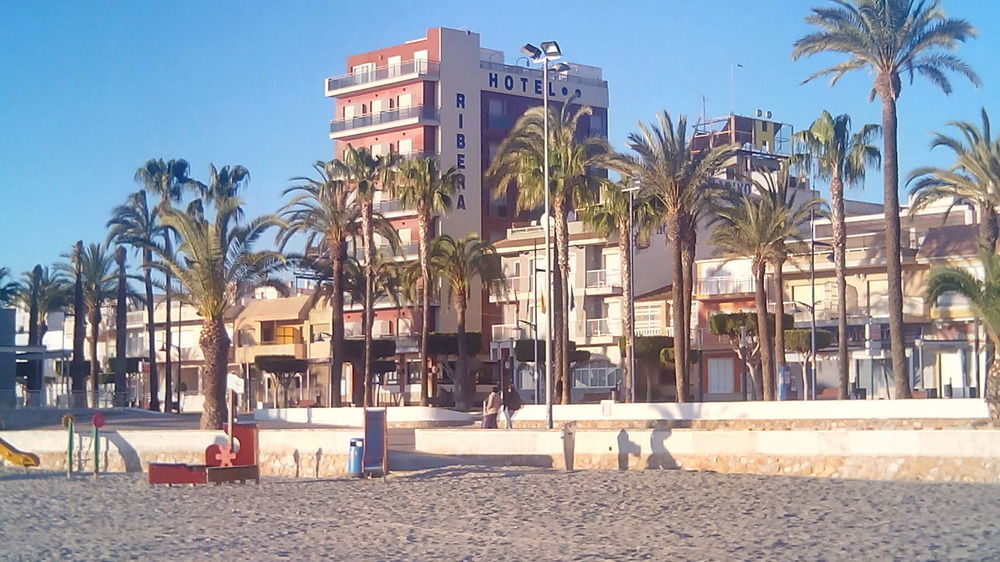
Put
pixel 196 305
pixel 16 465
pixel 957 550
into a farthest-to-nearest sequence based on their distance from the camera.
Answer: pixel 196 305, pixel 16 465, pixel 957 550

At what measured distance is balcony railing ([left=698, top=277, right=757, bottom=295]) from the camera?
→ 2387 inches

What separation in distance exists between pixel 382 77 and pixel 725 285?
27471 mm

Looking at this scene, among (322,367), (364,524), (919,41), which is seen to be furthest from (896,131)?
(322,367)

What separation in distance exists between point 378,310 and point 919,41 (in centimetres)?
4292

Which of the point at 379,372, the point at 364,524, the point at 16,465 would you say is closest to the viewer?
the point at 364,524

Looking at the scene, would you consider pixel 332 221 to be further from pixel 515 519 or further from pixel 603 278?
pixel 515 519

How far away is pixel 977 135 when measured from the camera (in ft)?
136

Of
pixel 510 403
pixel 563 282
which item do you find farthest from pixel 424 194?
pixel 510 403

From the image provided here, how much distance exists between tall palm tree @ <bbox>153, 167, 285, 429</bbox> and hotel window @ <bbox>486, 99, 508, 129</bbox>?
142ft

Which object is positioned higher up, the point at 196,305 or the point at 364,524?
the point at 196,305

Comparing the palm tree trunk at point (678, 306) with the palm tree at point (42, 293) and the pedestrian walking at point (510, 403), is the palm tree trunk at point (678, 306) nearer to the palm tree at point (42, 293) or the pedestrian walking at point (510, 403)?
the pedestrian walking at point (510, 403)

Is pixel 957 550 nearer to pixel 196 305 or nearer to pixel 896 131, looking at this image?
pixel 196 305

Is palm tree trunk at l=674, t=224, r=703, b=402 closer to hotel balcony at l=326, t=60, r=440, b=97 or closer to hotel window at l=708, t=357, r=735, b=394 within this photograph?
hotel window at l=708, t=357, r=735, b=394

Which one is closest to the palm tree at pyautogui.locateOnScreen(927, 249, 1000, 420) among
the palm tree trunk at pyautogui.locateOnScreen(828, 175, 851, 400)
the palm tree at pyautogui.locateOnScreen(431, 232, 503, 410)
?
the palm tree trunk at pyautogui.locateOnScreen(828, 175, 851, 400)
